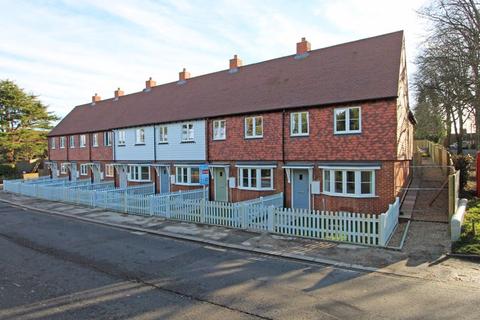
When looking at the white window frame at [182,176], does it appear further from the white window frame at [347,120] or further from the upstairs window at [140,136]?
the white window frame at [347,120]

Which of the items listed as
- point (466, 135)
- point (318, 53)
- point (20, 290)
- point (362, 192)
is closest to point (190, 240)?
point (20, 290)

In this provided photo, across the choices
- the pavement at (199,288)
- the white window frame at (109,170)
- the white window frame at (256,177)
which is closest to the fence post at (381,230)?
the pavement at (199,288)

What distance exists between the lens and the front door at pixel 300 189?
1669cm

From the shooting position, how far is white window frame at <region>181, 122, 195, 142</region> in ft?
69.9

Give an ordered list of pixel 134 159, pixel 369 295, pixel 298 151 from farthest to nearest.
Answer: pixel 134 159, pixel 298 151, pixel 369 295

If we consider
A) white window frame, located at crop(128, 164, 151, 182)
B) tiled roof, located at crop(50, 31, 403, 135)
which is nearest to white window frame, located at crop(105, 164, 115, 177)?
white window frame, located at crop(128, 164, 151, 182)

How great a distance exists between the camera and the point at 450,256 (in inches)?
382

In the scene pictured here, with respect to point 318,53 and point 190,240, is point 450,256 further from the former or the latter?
point 318,53

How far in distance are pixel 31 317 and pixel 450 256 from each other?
1042 cm

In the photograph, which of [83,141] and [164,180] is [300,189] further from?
[83,141]

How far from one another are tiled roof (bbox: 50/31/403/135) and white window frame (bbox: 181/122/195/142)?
47 centimetres

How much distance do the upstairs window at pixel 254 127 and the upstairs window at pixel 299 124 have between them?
1830 millimetres

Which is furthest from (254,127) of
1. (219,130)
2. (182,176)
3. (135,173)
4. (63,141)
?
(63,141)

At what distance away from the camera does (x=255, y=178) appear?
1838cm
